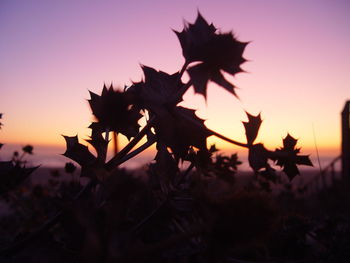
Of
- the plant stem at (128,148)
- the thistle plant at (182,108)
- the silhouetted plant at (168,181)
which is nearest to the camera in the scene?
the silhouetted plant at (168,181)

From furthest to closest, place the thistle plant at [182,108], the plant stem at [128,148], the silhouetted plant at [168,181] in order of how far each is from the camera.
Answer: the plant stem at [128,148] < the thistle plant at [182,108] < the silhouetted plant at [168,181]

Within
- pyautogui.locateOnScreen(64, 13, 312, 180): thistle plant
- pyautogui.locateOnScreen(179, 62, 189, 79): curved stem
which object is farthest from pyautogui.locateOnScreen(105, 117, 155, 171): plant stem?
pyautogui.locateOnScreen(179, 62, 189, 79): curved stem

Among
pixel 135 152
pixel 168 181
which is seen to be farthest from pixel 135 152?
pixel 168 181

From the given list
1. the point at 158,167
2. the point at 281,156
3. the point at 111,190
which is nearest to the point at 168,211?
the point at 158,167

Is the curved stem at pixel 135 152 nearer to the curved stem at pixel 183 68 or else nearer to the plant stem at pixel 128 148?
the plant stem at pixel 128 148

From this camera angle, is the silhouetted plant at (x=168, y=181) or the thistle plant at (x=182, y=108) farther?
the thistle plant at (x=182, y=108)

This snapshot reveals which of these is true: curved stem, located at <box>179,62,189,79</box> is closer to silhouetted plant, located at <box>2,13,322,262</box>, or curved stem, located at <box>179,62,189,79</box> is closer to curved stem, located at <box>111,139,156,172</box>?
silhouetted plant, located at <box>2,13,322,262</box>

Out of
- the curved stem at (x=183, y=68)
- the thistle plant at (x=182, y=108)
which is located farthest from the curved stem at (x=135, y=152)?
the curved stem at (x=183, y=68)

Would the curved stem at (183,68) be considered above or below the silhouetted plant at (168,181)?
above

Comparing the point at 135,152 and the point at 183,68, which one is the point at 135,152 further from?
the point at 183,68

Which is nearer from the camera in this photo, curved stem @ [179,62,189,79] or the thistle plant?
the thistle plant

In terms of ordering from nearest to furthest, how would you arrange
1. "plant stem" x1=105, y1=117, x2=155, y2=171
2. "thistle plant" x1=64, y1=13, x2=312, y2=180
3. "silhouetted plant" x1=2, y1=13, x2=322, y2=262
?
"silhouetted plant" x1=2, y1=13, x2=322, y2=262 < "thistle plant" x1=64, y1=13, x2=312, y2=180 < "plant stem" x1=105, y1=117, x2=155, y2=171

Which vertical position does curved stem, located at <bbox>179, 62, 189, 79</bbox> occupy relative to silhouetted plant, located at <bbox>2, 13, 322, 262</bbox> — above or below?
above
